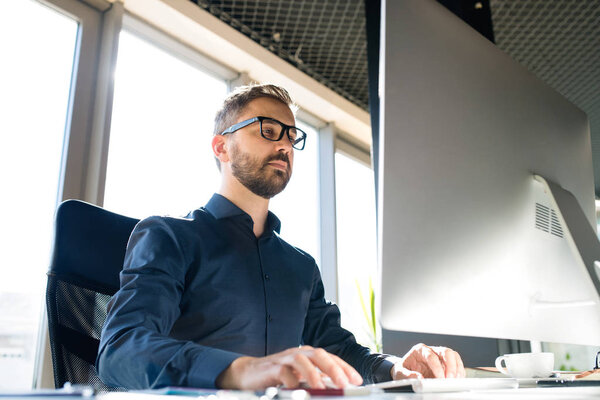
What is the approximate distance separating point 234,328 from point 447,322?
60 centimetres

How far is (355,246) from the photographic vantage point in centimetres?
388

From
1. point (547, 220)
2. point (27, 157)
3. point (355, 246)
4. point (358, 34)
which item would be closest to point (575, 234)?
point (547, 220)

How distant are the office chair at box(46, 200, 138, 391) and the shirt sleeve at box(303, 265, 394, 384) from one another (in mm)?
518

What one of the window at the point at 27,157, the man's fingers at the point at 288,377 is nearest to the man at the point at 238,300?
the man's fingers at the point at 288,377

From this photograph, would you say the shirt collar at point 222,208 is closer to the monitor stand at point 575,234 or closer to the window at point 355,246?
the monitor stand at point 575,234

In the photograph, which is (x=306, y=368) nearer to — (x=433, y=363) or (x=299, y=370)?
(x=299, y=370)

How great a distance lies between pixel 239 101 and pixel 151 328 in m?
0.82

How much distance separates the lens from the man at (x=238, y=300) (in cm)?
66

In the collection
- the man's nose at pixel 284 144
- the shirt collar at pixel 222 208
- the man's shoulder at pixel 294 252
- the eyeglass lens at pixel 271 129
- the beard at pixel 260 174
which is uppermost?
the eyeglass lens at pixel 271 129

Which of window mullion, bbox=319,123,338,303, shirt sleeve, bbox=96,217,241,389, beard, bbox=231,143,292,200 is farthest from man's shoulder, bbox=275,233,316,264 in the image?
window mullion, bbox=319,123,338,303

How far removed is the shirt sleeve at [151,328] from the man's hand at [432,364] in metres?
0.36

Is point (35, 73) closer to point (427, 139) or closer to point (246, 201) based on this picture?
point (246, 201)

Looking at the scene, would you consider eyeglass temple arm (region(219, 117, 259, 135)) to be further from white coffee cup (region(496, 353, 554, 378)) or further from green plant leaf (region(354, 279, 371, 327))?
green plant leaf (region(354, 279, 371, 327))

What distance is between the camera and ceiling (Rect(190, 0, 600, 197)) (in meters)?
2.93
